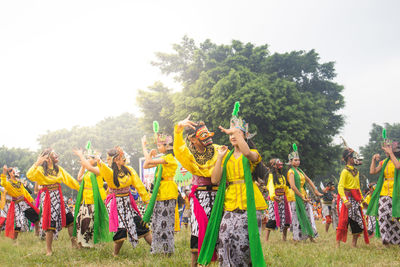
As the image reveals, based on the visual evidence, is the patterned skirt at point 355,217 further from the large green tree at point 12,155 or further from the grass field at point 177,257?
the large green tree at point 12,155

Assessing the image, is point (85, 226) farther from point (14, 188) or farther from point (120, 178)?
point (14, 188)

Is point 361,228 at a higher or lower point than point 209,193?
lower

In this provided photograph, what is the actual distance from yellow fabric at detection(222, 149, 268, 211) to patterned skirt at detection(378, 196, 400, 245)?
4689mm

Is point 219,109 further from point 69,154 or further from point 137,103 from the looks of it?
point 69,154

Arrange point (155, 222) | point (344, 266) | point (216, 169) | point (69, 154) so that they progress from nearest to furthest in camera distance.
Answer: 1. point (216, 169)
2. point (344, 266)
3. point (155, 222)
4. point (69, 154)

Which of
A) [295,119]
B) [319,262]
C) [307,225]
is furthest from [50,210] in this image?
[295,119]

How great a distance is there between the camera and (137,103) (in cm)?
2278

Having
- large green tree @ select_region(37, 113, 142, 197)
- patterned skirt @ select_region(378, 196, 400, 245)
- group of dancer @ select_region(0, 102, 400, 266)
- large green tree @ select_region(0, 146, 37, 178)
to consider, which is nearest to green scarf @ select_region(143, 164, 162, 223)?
group of dancer @ select_region(0, 102, 400, 266)

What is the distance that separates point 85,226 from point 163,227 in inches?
91.2

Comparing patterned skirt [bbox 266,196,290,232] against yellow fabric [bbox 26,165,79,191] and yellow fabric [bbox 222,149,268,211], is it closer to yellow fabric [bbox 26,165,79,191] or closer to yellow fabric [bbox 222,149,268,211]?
yellow fabric [bbox 26,165,79,191]

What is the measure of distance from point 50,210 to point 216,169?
5.01 metres

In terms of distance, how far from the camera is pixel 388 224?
7691 millimetres

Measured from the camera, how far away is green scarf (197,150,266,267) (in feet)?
13.2

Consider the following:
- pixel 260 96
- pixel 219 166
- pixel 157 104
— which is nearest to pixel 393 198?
pixel 219 166
